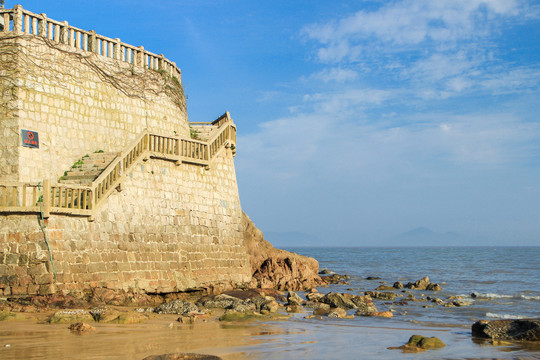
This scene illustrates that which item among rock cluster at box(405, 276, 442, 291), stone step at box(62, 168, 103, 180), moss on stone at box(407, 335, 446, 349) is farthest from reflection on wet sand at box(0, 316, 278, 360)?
rock cluster at box(405, 276, 442, 291)

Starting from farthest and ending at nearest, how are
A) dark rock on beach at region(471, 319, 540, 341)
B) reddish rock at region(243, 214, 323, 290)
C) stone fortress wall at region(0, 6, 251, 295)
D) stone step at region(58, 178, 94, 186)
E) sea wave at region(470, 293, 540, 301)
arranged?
reddish rock at region(243, 214, 323, 290) → sea wave at region(470, 293, 540, 301) → stone step at region(58, 178, 94, 186) → stone fortress wall at region(0, 6, 251, 295) → dark rock on beach at region(471, 319, 540, 341)

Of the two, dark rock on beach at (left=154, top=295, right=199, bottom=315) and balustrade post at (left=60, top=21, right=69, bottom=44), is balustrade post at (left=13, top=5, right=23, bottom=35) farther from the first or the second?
dark rock on beach at (left=154, top=295, right=199, bottom=315)

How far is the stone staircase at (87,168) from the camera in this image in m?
19.8

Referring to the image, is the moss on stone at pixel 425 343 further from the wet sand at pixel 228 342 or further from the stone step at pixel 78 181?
the stone step at pixel 78 181

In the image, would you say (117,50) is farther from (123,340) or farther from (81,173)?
(123,340)

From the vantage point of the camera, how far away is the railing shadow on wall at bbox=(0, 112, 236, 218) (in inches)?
652

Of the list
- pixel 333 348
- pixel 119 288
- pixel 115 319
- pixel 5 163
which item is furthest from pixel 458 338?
pixel 5 163

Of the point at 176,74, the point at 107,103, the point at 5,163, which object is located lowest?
the point at 5,163

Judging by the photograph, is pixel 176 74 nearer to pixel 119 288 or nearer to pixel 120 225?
pixel 120 225

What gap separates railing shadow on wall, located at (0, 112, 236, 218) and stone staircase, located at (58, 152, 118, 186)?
978 millimetres

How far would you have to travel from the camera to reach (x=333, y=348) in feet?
42.0

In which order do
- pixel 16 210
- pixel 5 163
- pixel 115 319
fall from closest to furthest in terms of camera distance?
1. pixel 115 319
2. pixel 16 210
3. pixel 5 163

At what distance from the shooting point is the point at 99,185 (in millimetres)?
18422

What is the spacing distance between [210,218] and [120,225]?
5.46 metres
